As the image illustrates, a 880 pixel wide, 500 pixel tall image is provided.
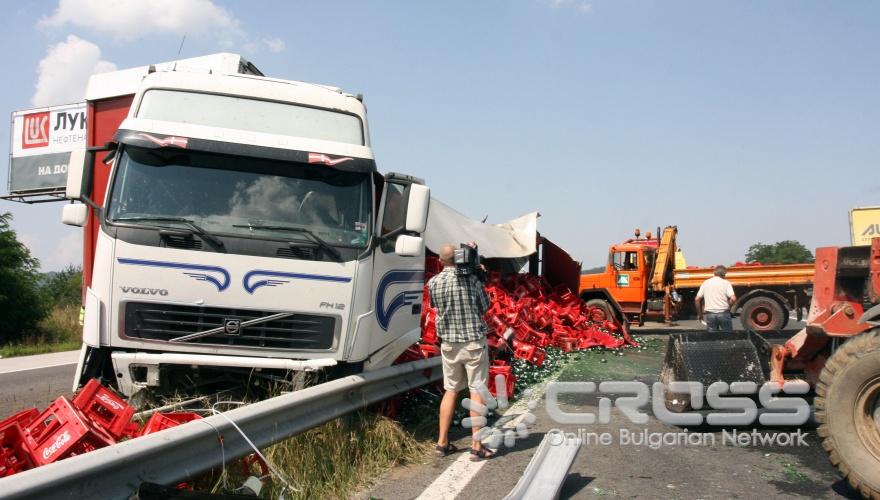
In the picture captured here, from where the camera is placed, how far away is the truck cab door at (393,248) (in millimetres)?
6250

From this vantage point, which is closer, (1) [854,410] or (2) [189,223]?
(1) [854,410]

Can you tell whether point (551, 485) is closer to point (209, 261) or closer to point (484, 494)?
point (484, 494)

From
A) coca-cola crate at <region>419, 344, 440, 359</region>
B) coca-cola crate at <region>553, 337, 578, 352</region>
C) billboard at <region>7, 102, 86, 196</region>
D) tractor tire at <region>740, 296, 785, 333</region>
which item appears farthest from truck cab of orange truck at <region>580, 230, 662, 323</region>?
billboard at <region>7, 102, 86, 196</region>

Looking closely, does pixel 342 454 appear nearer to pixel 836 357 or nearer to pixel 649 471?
pixel 649 471

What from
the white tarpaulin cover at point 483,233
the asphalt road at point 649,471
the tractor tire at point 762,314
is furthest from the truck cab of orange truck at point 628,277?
the asphalt road at point 649,471

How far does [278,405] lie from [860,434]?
394 centimetres

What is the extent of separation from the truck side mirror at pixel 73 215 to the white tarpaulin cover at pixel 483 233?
27.0 feet

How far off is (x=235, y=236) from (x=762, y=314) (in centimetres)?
1831

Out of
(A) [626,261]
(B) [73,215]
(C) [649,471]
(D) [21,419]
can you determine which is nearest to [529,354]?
(C) [649,471]

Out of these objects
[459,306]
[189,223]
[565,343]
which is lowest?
[565,343]

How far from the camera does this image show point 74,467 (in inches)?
122

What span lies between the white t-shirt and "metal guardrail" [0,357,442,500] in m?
7.93

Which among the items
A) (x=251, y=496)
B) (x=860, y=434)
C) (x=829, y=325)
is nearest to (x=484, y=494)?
(x=251, y=496)

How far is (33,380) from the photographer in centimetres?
1112
